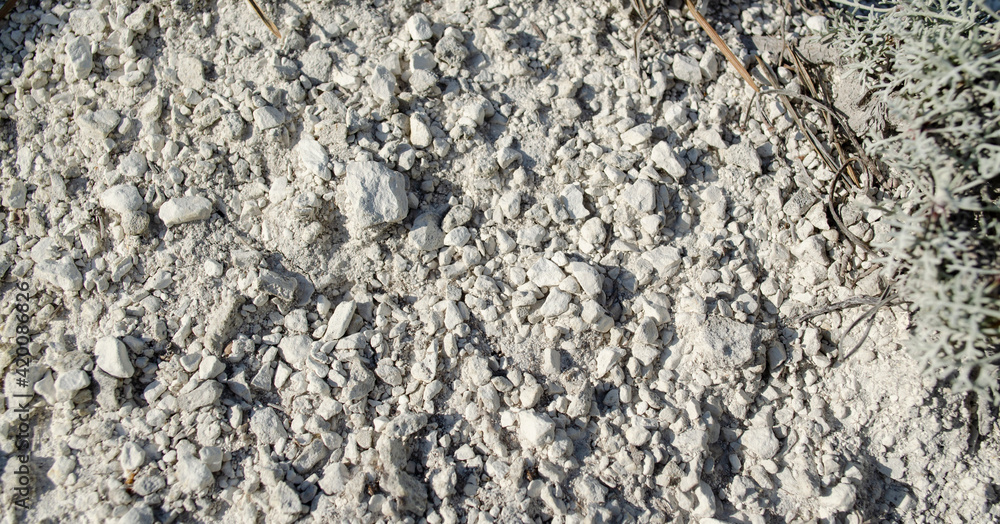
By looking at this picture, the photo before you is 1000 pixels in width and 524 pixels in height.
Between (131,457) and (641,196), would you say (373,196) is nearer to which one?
(641,196)

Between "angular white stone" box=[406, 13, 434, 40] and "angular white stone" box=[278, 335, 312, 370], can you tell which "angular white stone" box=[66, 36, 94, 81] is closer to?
"angular white stone" box=[406, 13, 434, 40]

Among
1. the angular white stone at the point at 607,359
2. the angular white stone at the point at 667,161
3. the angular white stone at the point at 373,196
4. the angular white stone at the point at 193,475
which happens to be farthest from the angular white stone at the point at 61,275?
the angular white stone at the point at 667,161

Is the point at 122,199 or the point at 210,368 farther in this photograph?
the point at 122,199

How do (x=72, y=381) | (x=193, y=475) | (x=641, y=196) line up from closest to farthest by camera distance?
(x=193, y=475)
(x=72, y=381)
(x=641, y=196)

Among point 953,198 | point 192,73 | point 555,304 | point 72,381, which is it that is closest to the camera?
point 953,198

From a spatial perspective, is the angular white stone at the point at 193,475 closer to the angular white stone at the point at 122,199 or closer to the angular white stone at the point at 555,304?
the angular white stone at the point at 122,199

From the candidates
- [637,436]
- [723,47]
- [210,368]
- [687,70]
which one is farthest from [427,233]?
[723,47]

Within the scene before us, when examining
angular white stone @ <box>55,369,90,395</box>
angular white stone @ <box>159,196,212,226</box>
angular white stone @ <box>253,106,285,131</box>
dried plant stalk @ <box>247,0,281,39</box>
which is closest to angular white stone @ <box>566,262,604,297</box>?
angular white stone @ <box>253,106,285,131</box>

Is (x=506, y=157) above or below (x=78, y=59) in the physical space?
below
